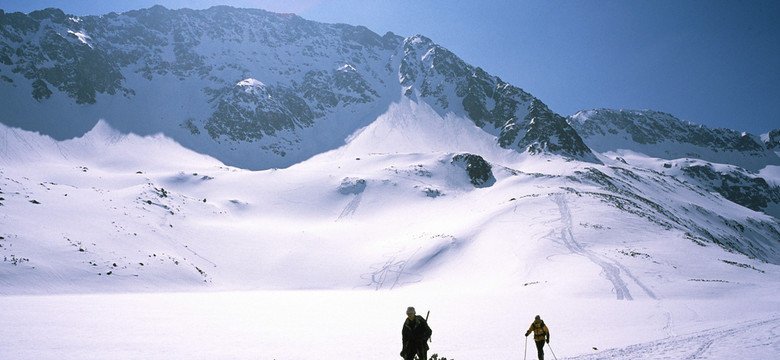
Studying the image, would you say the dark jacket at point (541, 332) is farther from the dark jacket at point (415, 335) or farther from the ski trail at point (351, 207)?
the ski trail at point (351, 207)

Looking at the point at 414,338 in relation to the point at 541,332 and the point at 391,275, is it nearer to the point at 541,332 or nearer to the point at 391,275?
the point at 541,332

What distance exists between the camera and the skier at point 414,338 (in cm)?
902

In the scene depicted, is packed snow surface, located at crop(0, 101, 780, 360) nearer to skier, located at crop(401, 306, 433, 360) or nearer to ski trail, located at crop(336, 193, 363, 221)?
ski trail, located at crop(336, 193, 363, 221)

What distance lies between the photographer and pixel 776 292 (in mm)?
24719

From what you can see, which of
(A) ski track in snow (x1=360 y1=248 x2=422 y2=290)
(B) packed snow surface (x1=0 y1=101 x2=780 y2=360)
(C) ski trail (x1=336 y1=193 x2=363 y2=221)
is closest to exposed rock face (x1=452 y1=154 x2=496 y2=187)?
(B) packed snow surface (x1=0 y1=101 x2=780 y2=360)

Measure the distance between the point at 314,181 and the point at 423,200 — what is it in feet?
72.0

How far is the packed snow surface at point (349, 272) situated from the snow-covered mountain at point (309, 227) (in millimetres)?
213

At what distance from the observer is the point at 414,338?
9.06 meters

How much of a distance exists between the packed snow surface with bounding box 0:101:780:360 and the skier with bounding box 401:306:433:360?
4.52 m

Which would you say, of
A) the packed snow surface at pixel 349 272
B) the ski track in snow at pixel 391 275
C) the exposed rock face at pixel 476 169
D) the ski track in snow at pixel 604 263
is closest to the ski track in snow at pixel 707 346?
the packed snow surface at pixel 349 272

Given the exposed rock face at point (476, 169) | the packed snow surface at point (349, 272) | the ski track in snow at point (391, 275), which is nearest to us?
the packed snow surface at point (349, 272)

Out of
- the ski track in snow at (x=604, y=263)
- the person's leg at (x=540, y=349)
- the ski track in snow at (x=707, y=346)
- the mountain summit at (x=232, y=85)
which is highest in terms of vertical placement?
the mountain summit at (x=232, y=85)

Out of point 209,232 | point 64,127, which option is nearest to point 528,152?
point 209,232

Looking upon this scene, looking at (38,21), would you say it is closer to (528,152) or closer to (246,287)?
(246,287)
